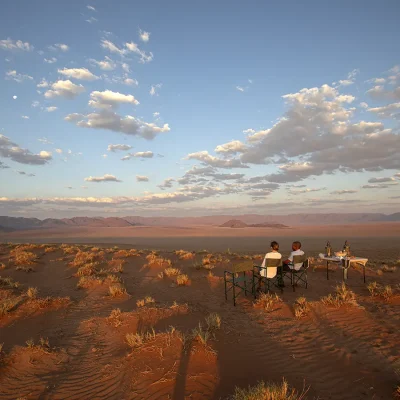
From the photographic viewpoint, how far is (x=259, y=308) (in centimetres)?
773

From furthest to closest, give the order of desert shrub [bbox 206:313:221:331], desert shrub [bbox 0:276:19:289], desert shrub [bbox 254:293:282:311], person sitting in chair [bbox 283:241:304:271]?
desert shrub [bbox 0:276:19:289], person sitting in chair [bbox 283:241:304:271], desert shrub [bbox 254:293:282:311], desert shrub [bbox 206:313:221:331]

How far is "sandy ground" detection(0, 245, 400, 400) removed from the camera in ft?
13.3

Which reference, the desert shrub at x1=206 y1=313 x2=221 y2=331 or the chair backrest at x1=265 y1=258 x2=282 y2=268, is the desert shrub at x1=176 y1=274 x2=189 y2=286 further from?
the desert shrub at x1=206 y1=313 x2=221 y2=331

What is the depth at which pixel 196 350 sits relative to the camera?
4.85m

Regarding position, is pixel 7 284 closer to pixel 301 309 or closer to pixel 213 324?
pixel 213 324

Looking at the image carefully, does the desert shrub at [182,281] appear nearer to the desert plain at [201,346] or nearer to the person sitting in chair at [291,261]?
the desert plain at [201,346]

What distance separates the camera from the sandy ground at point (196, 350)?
4062 mm

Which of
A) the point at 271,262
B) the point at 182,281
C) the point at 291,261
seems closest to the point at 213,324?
the point at 271,262

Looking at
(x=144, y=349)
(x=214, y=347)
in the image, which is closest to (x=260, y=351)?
(x=214, y=347)

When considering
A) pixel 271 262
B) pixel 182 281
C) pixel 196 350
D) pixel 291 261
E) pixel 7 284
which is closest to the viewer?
pixel 196 350

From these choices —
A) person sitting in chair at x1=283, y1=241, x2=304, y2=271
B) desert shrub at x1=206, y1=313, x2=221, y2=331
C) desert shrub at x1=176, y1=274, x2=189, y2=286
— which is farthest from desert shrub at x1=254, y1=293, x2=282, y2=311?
desert shrub at x1=176, y1=274, x2=189, y2=286

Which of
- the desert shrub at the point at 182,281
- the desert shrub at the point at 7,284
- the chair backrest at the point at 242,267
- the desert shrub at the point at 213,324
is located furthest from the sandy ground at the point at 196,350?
the desert shrub at the point at 7,284

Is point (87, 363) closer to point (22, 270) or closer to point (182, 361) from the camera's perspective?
point (182, 361)

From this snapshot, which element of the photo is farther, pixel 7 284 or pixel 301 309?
pixel 7 284
